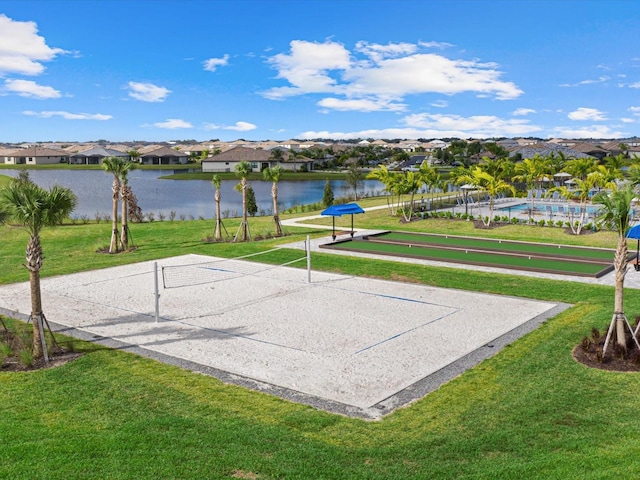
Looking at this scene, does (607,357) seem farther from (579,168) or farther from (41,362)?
(579,168)

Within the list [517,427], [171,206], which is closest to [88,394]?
[517,427]

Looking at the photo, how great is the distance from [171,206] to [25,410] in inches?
1668

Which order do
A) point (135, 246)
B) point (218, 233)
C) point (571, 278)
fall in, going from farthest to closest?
point (218, 233)
point (135, 246)
point (571, 278)

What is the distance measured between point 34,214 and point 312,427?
258 inches

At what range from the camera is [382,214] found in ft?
112

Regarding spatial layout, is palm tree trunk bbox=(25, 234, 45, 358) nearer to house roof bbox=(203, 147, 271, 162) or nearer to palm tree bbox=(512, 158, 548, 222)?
palm tree bbox=(512, 158, 548, 222)

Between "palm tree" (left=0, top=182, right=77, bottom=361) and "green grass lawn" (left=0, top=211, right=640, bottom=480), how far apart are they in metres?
0.99

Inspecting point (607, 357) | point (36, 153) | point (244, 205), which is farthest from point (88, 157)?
point (607, 357)

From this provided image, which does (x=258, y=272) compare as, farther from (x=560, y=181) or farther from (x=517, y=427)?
(x=560, y=181)

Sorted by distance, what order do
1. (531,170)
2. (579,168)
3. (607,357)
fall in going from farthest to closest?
(579,168) < (531,170) < (607,357)

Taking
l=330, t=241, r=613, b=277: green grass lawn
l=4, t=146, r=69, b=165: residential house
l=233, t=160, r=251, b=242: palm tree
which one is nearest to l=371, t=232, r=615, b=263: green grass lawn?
l=330, t=241, r=613, b=277: green grass lawn

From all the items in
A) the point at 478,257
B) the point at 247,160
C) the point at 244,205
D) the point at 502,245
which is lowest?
the point at 478,257

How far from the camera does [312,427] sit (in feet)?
26.6

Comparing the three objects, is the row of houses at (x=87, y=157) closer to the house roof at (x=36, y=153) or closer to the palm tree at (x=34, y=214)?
the house roof at (x=36, y=153)
